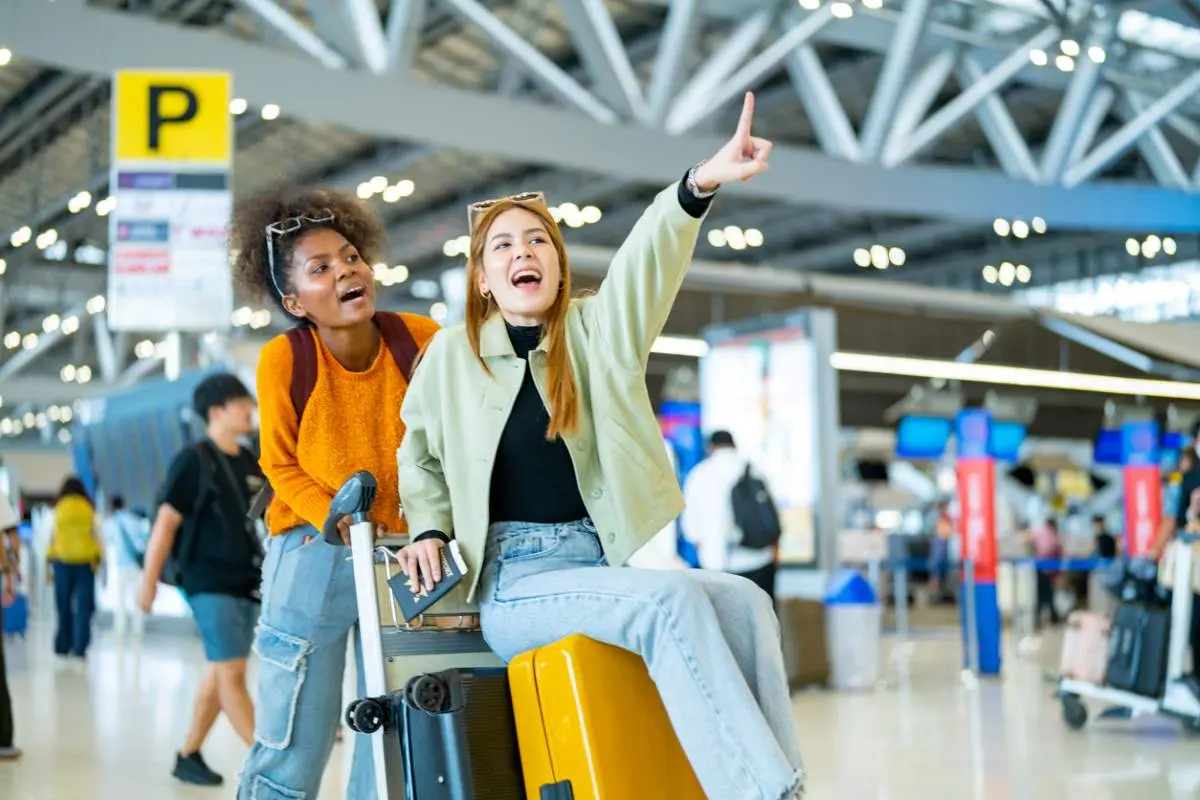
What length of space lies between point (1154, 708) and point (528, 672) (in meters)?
5.67

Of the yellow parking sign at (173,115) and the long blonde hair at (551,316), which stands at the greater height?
the yellow parking sign at (173,115)

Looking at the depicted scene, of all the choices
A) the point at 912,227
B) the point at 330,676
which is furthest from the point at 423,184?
the point at 330,676

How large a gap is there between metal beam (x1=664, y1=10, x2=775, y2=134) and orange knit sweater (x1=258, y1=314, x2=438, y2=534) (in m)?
9.93

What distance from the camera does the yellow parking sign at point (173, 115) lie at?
918cm

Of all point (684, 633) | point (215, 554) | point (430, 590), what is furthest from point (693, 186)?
point (215, 554)

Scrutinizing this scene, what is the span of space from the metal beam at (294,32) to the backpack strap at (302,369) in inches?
334

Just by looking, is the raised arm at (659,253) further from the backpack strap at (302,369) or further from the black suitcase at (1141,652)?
the black suitcase at (1141,652)

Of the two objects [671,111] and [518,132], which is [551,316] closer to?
[518,132]

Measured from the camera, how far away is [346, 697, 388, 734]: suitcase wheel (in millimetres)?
2637

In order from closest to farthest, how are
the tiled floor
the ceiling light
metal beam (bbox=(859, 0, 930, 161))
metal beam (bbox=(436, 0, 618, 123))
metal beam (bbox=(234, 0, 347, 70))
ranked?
the tiled floor → metal beam (bbox=(234, 0, 347, 70)) → metal beam (bbox=(436, 0, 618, 123)) → metal beam (bbox=(859, 0, 930, 161)) → the ceiling light

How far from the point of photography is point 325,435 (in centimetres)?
314

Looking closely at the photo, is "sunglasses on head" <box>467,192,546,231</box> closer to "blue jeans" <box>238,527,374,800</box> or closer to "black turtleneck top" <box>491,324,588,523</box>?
"black turtleneck top" <box>491,324,588,523</box>

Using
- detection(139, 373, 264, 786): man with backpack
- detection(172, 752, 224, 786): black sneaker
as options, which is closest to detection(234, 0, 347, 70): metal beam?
detection(139, 373, 264, 786): man with backpack

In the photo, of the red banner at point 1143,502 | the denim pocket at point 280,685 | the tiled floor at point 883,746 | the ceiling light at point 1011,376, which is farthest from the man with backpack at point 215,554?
the red banner at point 1143,502
